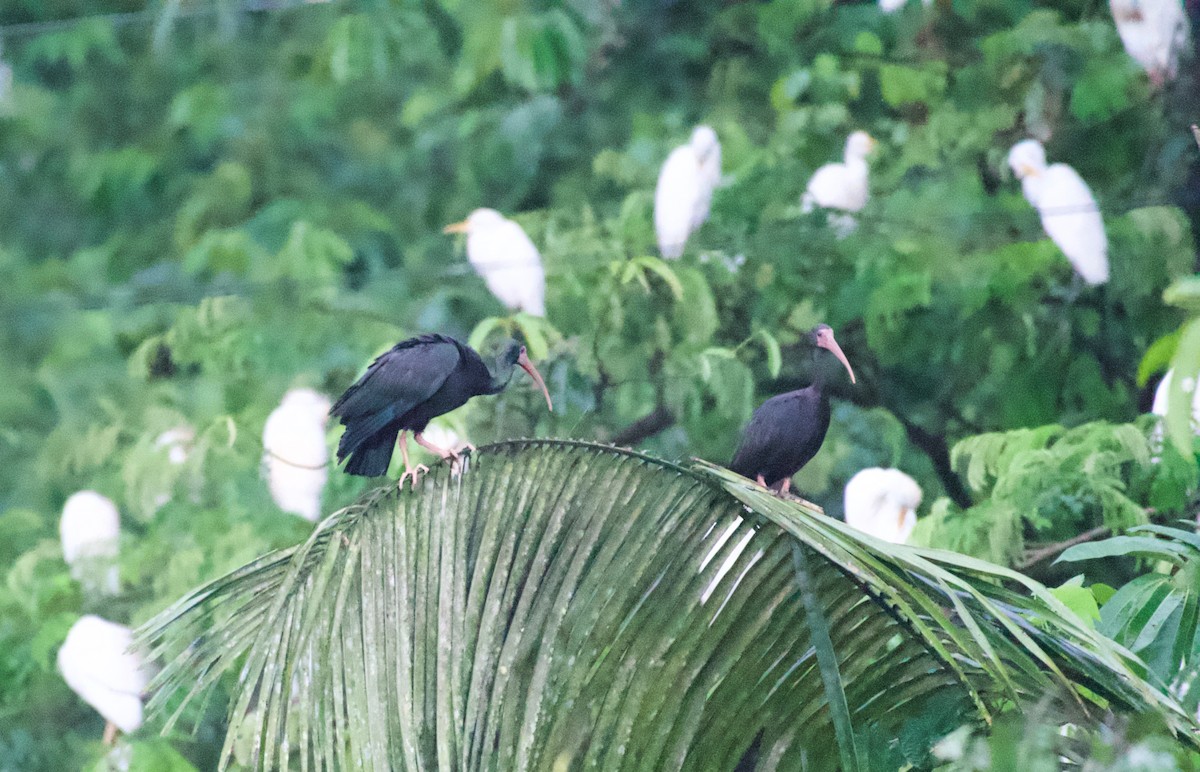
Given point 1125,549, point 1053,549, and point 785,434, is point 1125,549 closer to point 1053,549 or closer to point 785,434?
point 785,434

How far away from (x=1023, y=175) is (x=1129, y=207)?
26cm

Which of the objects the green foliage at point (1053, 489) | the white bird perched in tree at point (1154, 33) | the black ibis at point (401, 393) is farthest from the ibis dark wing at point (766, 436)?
the white bird perched in tree at point (1154, 33)

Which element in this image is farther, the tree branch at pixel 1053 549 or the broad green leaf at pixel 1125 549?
the tree branch at pixel 1053 549

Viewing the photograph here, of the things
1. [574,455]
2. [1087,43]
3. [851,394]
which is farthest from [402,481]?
[1087,43]

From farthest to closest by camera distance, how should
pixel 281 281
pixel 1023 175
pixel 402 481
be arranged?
1. pixel 281 281
2. pixel 1023 175
3. pixel 402 481

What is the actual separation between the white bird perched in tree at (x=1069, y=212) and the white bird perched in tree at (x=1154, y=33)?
286 millimetres

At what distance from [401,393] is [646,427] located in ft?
5.06

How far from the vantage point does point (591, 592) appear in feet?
3.38

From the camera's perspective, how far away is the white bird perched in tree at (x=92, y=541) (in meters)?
3.26

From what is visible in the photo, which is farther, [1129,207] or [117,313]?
[117,313]

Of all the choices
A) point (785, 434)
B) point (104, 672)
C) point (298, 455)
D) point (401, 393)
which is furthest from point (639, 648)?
point (104, 672)

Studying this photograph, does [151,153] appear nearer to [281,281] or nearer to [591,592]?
[281,281]

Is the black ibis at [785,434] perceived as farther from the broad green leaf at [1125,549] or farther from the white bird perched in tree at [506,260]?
the white bird perched in tree at [506,260]

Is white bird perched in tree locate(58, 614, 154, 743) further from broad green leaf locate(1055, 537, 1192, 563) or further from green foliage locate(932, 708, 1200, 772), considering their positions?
green foliage locate(932, 708, 1200, 772)
